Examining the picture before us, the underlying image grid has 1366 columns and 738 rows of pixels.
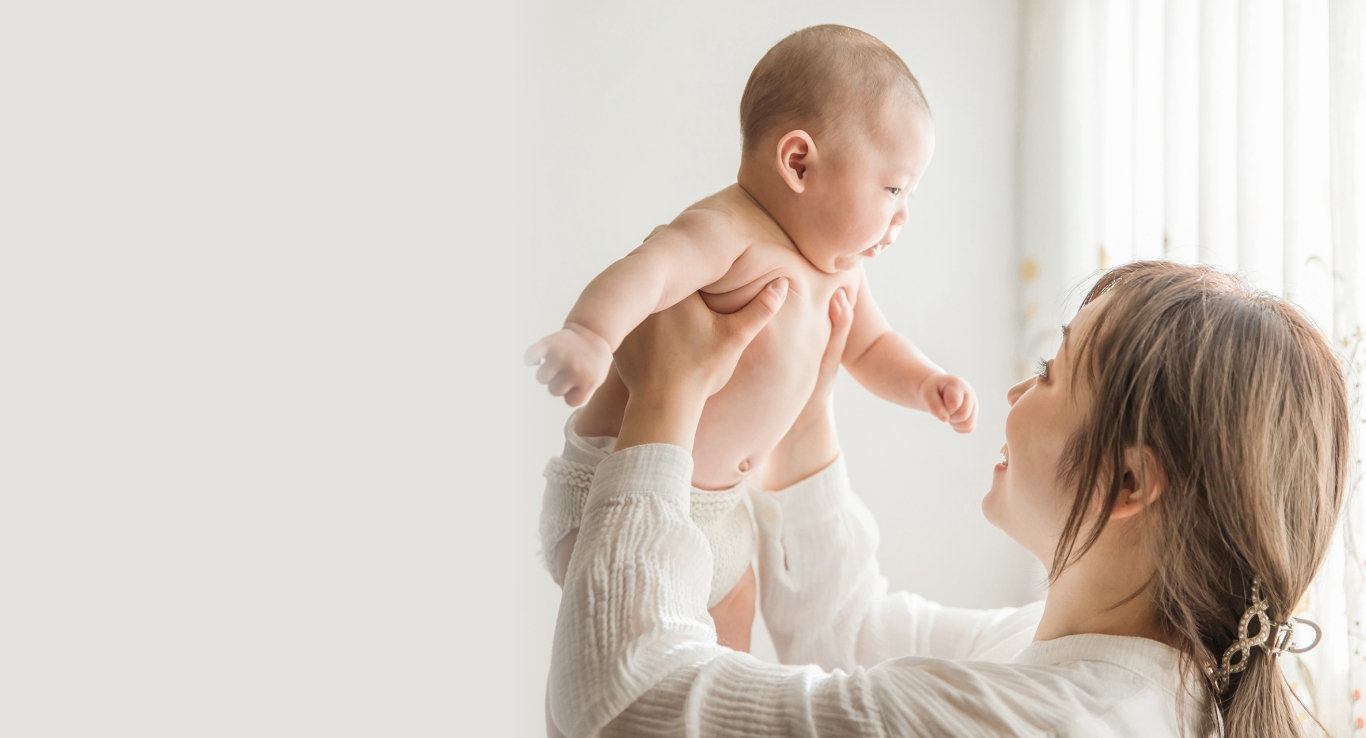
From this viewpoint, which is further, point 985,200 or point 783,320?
point 985,200

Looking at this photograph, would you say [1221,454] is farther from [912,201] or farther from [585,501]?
[912,201]

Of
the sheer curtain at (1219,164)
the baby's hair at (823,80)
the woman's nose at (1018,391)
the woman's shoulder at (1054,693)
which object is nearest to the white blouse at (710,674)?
the woman's shoulder at (1054,693)

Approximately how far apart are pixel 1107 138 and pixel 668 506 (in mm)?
1372

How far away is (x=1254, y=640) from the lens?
0.66m

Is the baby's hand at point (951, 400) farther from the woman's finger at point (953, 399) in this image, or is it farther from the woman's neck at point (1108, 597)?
the woman's neck at point (1108, 597)

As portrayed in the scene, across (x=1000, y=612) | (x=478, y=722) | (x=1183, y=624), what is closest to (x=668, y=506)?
(x=478, y=722)

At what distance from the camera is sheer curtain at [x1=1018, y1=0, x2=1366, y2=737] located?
1.23 meters

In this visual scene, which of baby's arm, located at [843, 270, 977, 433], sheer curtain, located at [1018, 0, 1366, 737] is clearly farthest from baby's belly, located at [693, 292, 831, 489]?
sheer curtain, located at [1018, 0, 1366, 737]

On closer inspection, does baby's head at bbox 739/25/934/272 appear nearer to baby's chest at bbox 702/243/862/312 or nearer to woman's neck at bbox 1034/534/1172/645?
baby's chest at bbox 702/243/862/312

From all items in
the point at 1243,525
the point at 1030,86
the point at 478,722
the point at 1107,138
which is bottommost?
the point at 478,722

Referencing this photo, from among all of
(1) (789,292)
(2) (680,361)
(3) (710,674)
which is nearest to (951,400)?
(1) (789,292)

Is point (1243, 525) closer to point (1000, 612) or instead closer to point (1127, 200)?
point (1000, 612)

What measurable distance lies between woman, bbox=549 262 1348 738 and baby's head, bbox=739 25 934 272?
24cm

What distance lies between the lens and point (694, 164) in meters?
1.47
